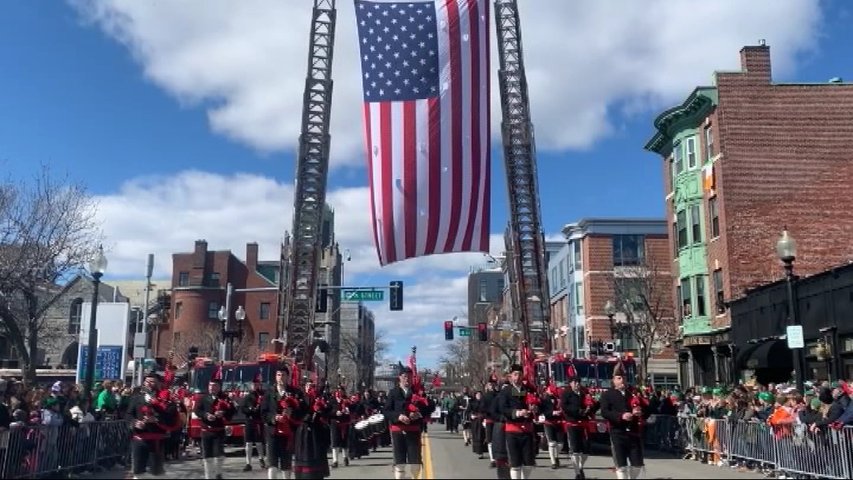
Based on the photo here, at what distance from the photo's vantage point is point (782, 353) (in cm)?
2752

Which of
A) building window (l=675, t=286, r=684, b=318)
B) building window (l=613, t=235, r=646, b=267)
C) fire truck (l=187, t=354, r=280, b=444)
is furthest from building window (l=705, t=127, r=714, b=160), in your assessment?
fire truck (l=187, t=354, r=280, b=444)

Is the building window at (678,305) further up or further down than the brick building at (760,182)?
further down

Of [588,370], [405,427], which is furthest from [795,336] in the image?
[405,427]

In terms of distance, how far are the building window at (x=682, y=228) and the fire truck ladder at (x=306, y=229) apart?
1854 centimetres

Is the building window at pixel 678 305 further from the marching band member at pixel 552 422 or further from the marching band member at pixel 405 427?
the marching band member at pixel 405 427

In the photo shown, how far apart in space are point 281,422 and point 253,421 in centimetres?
430

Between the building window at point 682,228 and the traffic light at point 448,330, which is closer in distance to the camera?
the building window at point 682,228

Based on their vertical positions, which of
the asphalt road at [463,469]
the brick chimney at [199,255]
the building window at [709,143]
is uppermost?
the brick chimney at [199,255]

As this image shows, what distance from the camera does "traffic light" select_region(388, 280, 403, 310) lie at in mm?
36719

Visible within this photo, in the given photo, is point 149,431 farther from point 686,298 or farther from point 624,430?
point 686,298

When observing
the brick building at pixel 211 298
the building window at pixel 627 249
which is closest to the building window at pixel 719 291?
the building window at pixel 627 249

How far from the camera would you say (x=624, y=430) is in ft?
40.6

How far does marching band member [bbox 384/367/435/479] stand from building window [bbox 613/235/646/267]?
44025 mm

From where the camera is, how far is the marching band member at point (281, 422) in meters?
12.8
